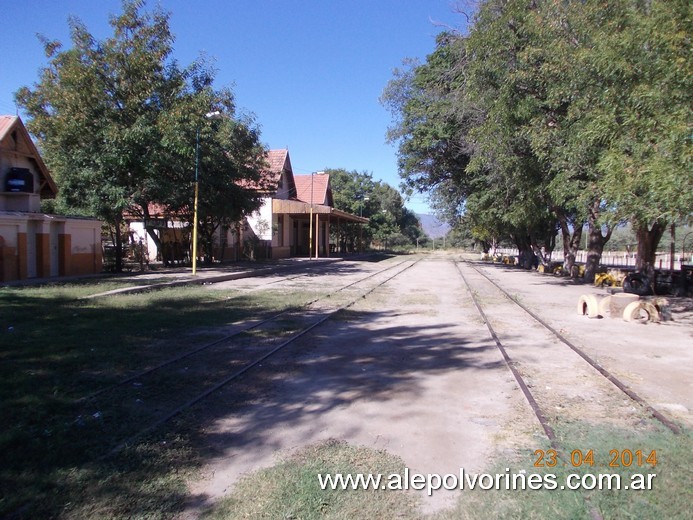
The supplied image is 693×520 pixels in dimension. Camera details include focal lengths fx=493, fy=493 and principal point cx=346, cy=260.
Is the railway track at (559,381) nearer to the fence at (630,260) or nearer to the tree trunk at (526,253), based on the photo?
the fence at (630,260)

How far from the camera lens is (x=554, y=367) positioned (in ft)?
25.5

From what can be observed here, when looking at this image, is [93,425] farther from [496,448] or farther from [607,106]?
[607,106]

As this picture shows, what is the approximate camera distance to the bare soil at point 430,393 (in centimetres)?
460

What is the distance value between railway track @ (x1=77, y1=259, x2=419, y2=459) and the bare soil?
375 millimetres

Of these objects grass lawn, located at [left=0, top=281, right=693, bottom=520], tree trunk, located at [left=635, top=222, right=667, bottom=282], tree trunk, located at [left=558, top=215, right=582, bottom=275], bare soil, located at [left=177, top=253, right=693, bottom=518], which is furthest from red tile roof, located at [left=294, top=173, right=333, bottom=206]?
grass lawn, located at [left=0, top=281, right=693, bottom=520]

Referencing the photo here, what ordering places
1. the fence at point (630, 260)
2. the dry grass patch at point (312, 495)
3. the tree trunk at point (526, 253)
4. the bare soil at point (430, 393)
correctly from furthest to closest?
the fence at point (630, 260) → the tree trunk at point (526, 253) → the bare soil at point (430, 393) → the dry grass patch at point (312, 495)

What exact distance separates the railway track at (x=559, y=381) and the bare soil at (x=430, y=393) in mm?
32

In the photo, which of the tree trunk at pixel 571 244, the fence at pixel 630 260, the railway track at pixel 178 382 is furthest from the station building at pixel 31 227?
the fence at pixel 630 260

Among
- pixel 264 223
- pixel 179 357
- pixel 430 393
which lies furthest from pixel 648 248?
pixel 264 223

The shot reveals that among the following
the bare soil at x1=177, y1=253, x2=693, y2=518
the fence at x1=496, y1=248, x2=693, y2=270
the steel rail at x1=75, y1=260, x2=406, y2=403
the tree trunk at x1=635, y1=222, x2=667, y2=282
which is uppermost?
the tree trunk at x1=635, y1=222, x2=667, y2=282

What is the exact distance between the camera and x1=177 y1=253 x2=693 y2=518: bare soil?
4602 mm

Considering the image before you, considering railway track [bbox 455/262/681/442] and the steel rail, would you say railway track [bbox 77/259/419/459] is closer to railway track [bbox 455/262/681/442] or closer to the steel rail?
the steel rail

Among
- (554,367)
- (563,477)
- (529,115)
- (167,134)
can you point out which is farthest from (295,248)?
(563,477)

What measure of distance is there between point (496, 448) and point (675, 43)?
9041 millimetres
